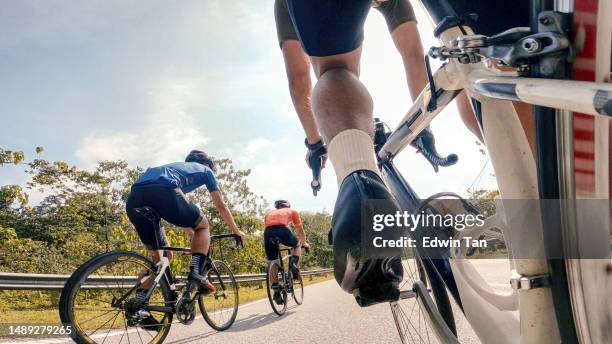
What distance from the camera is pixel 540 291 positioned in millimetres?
643

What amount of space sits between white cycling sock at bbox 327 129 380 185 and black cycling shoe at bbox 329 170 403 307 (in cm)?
4

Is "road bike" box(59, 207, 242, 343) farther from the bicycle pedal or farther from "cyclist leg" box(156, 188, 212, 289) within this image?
the bicycle pedal

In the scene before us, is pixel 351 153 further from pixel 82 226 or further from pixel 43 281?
pixel 82 226

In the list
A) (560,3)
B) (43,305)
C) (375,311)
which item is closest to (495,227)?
(560,3)

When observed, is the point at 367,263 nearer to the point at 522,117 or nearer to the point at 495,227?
the point at 495,227

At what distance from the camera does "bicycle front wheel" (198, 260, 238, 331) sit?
482cm

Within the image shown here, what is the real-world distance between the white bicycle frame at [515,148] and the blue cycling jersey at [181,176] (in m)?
3.53

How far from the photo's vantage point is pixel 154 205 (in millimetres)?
3902

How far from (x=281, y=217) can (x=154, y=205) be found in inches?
148

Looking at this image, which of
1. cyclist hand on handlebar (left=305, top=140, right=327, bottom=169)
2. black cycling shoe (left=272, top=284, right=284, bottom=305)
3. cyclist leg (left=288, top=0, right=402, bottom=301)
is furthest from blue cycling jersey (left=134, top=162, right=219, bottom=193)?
cyclist leg (left=288, top=0, right=402, bottom=301)

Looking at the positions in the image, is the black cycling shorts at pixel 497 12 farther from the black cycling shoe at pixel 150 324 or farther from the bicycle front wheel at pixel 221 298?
the bicycle front wheel at pixel 221 298

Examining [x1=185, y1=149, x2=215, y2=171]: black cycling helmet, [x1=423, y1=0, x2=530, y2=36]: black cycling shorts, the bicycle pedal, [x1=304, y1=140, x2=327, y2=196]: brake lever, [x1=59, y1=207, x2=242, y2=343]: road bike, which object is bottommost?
[x1=59, y1=207, x2=242, y2=343]: road bike

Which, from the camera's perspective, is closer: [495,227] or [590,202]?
[590,202]

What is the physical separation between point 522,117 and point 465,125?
30cm
